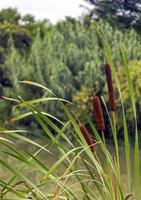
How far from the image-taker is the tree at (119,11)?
1471 cm

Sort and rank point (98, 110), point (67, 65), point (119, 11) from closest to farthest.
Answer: point (98, 110)
point (67, 65)
point (119, 11)

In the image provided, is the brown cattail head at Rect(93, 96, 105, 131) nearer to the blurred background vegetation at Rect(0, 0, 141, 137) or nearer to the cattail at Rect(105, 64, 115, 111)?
the cattail at Rect(105, 64, 115, 111)

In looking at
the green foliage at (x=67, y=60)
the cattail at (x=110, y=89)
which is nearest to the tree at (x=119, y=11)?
the green foliage at (x=67, y=60)

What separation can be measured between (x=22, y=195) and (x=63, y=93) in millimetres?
9965

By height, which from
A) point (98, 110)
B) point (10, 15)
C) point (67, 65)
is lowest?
point (67, 65)

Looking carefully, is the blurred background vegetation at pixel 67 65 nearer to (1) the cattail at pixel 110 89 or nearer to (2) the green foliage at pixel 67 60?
(2) the green foliage at pixel 67 60

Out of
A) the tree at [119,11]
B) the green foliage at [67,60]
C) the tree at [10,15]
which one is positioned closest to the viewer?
the green foliage at [67,60]

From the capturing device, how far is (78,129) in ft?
3.40

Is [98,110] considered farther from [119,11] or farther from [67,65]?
[119,11]

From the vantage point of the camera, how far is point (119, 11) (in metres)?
15.2

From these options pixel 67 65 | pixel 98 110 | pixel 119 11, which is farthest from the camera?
pixel 119 11

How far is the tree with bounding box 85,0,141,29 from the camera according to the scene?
48.3ft

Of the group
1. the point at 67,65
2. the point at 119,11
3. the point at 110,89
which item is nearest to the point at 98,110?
the point at 110,89

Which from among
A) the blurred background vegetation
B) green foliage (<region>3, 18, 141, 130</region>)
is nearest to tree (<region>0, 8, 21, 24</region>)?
the blurred background vegetation
